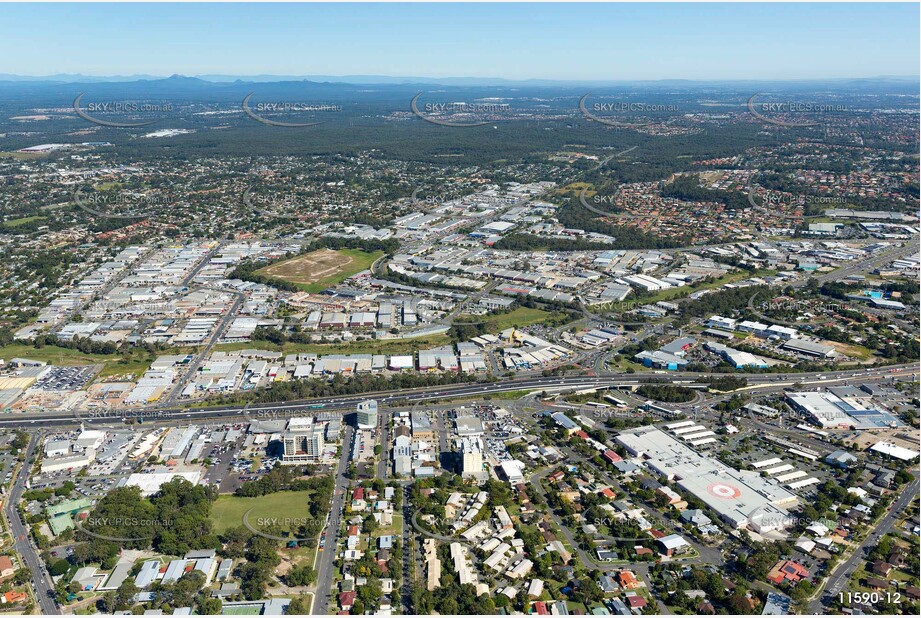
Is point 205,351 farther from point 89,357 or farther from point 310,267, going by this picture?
point 310,267

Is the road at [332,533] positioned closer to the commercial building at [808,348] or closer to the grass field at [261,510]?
the grass field at [261,510]

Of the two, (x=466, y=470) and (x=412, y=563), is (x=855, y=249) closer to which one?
(x=466, y=470)

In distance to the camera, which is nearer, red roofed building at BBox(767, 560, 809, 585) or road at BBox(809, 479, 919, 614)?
road at BBox(809, 479, 919, 614)

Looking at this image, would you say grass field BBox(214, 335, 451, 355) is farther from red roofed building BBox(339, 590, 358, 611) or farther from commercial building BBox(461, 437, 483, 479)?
red roofed building BBox(339, 590, 358, 611)

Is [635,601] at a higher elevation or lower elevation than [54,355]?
lower

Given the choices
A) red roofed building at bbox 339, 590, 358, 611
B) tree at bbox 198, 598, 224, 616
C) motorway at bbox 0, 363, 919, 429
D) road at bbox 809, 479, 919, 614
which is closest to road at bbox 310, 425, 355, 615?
red roofed building at bbox 339, 590, 358, 611

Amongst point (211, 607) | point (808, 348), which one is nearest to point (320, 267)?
point (808, 348)
